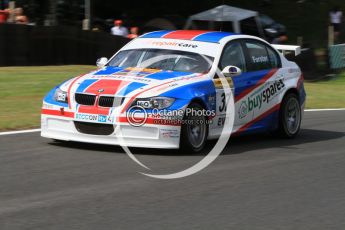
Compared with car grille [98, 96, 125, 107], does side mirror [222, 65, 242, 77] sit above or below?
above

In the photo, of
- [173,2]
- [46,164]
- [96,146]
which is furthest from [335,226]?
[173,2]

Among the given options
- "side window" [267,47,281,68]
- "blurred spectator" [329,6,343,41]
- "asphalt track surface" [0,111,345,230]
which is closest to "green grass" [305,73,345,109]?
"side window" [267,47,281,68]

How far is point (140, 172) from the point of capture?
324 inches

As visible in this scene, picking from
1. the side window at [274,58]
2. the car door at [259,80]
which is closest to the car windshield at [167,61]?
the car door at [259,80]

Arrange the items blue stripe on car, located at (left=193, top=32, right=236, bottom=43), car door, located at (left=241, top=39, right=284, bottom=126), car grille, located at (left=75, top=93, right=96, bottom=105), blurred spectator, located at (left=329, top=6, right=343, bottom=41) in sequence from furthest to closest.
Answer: blurred spectator, located at (left=329, top=6, right=343, bottom=41)
blue stripe on car, located at (left=193, top=32, right=236, bottom=43)
car door, located at (left=241, top=39, right=284, bottom=126)
car grille, located at (left=75, top=93, right=96, bottom=105)

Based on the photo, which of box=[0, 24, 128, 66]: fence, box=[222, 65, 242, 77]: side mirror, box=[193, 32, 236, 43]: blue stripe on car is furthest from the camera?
box=[0, 24, 128, 66]: fence

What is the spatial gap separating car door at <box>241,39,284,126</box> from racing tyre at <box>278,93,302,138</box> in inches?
11.0

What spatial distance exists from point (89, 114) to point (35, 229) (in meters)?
3.56

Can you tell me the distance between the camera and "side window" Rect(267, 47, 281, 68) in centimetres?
1145

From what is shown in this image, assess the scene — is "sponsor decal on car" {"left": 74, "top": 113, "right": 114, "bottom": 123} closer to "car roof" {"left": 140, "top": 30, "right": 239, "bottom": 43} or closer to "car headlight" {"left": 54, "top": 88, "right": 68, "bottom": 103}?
"car headlight" {"left": 54, "top": 88, "right": 68, "bottom": 103}

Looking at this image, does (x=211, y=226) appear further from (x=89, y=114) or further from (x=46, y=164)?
(x=89, y=114)

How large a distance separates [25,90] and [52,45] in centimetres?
520

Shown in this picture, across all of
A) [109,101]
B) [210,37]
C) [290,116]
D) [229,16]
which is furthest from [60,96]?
[229,16]

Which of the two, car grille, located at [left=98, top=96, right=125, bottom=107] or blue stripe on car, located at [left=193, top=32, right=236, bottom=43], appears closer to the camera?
car grille, located at [left=98, top=96, right=125, bottom=107]
